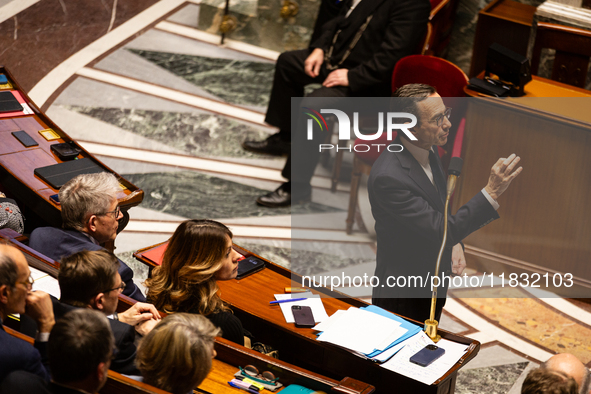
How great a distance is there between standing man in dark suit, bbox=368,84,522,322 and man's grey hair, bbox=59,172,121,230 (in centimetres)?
109

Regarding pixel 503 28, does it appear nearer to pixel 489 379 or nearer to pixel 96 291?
pixel 489 379

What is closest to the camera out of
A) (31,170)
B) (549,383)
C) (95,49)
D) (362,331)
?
(549,383)

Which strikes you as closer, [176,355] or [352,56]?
[176,355]

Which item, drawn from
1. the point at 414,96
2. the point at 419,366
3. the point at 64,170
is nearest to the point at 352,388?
the point at 419,366

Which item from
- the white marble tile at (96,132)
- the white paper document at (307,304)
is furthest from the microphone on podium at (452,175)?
the white marble tile at (96,132)

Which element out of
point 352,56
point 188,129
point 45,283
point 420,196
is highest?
point 352,56

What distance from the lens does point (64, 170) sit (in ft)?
11.2

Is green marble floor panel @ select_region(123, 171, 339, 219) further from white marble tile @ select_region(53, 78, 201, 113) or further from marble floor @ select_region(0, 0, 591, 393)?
white marble tile @ select_region(53, 78, 201, 113)

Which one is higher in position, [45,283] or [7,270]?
[7,270]

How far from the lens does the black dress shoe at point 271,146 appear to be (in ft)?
17.5

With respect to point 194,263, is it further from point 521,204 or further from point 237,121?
point 237,121

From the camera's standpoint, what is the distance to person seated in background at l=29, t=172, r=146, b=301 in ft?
9.55

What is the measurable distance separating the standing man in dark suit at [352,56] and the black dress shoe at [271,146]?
1.05 ft

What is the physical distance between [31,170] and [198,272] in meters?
1.27
